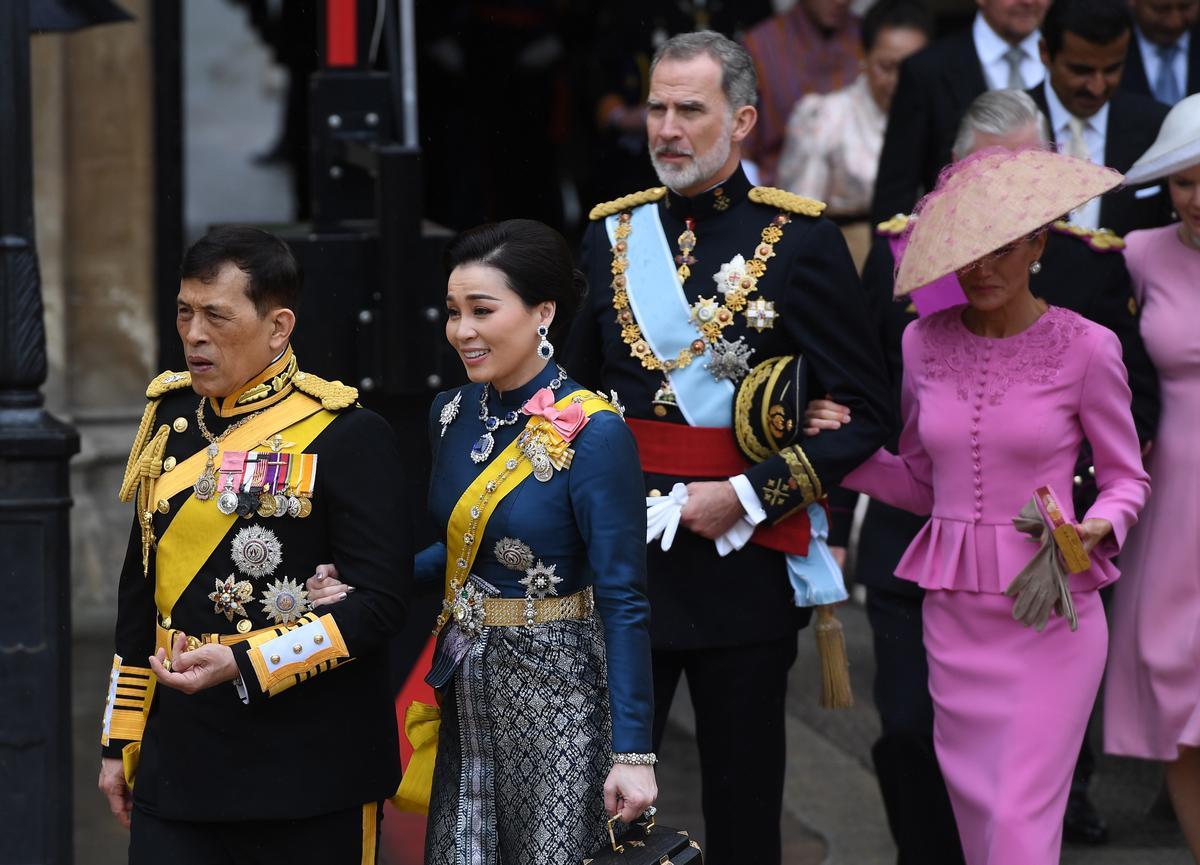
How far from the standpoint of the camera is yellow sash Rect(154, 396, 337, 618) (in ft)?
12.5

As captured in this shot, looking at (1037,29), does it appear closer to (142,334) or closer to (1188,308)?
(1188,308)

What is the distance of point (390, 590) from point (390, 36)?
3017mm

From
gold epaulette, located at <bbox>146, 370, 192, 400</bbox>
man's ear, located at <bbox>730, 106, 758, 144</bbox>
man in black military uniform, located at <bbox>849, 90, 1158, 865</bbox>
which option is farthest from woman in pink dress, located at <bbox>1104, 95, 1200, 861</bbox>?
gold epaulette, located at <bbox>146, 370, 192, 400</bbox>

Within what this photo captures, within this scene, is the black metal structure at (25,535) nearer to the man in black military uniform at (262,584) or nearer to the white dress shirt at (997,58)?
the man in black military uniform at (262,584)

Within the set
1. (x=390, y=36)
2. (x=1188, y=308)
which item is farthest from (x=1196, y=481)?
(x=390, y=36)

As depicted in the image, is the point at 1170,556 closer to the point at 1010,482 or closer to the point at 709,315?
the point at 1010,482

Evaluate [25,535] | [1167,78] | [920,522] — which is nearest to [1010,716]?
[920,522]

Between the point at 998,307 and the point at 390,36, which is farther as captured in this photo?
the point at 390,36

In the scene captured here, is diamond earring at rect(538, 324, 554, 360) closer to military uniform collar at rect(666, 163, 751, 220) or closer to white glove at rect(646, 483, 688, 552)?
white glove at rect(646, 483, 688, 552)

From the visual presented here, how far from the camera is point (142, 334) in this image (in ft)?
28.7

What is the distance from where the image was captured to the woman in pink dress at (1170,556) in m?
5.08

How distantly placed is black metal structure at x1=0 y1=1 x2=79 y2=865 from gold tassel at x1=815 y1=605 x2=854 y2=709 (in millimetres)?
1786

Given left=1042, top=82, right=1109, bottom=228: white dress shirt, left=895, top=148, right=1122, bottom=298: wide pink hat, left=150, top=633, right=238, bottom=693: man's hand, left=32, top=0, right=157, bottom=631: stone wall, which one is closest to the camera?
left=150, top=633, right=238, bottom=693: man's hand

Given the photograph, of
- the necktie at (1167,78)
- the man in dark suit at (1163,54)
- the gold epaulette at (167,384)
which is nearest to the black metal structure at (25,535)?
the gold epaulette at (167,384)
